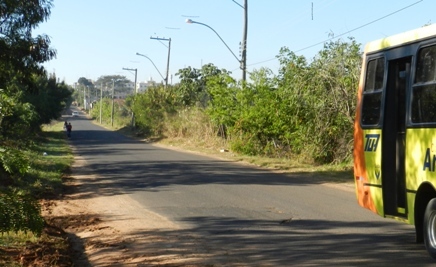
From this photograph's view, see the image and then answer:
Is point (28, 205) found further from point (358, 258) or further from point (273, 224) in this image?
point (273, 224)

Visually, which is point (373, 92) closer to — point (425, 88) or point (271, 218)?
point (425, 88)

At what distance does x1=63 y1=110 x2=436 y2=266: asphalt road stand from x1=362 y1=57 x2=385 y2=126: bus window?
1724 mm

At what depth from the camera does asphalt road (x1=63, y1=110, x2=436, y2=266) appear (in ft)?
30.8

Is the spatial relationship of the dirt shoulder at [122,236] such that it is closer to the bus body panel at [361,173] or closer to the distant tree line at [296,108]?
the bus body panel at [361,173]

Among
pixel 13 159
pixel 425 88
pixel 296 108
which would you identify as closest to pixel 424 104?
pixel 425 88

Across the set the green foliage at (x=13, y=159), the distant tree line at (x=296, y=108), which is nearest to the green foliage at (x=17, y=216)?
the green foliage at (x=13, y=159)

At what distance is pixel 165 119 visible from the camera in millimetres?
59594

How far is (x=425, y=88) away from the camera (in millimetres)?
8891

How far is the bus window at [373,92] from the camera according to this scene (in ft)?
33.6

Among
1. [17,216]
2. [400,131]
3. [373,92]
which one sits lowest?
[17,216]

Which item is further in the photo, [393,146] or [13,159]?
[393,146]

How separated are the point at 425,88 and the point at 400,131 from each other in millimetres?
1044

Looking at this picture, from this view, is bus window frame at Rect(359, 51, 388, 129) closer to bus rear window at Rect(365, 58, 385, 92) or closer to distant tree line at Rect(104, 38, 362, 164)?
bus rear window at Rect(365, 58, 385, 92)

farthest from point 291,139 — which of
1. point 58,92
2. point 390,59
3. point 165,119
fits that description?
point 58,92
